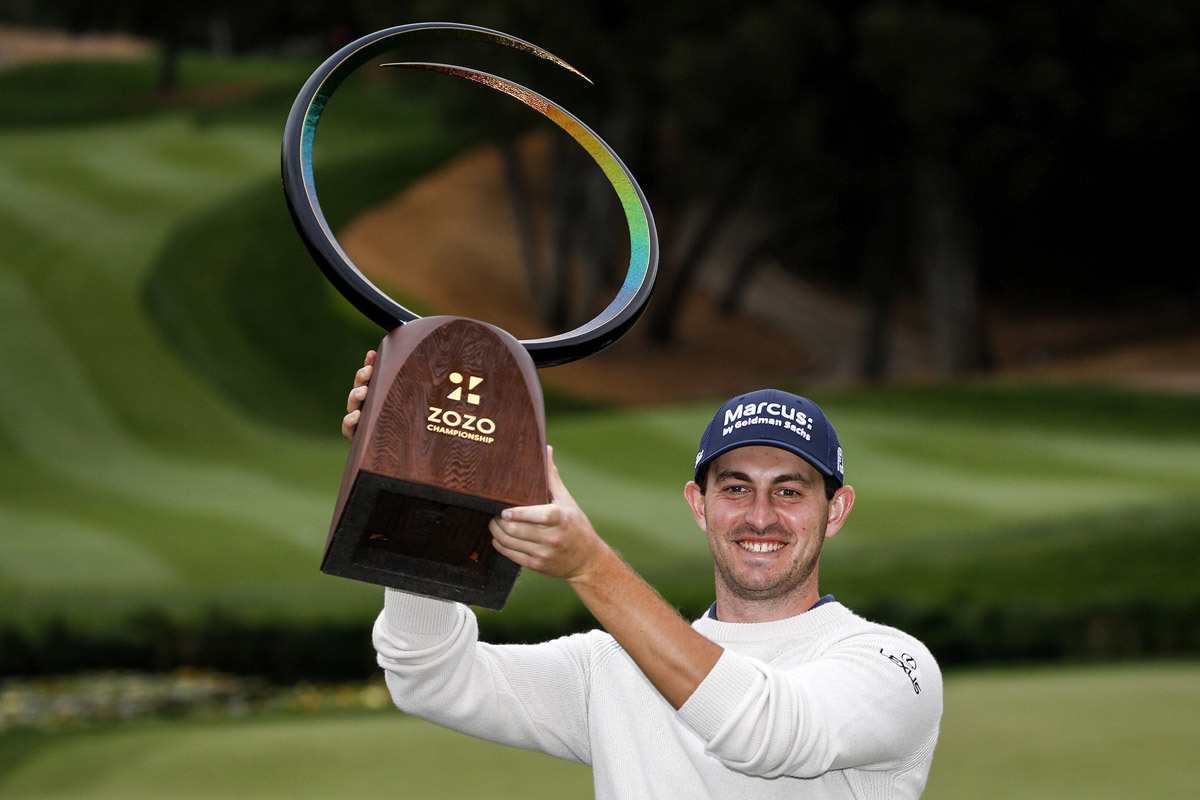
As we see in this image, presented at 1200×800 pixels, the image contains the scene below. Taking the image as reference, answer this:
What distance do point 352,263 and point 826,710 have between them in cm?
143

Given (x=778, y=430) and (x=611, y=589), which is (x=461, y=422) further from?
(x=778, y=430)

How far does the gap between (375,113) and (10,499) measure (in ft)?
91.1

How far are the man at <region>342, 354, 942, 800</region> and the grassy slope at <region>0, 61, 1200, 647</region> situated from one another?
7240 millimetres

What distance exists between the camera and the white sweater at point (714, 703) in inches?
112

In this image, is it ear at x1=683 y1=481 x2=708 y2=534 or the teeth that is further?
ear at x1=683 y1=481 x2=708 y2=534

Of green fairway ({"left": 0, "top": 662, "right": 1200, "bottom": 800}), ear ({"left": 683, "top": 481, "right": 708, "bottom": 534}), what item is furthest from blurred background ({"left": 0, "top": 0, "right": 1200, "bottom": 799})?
ear ({"left": 683, "top": 481, "right": 708, "bottom": 534})

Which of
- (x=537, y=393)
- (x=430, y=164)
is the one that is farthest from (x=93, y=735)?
(x=430, y=164)

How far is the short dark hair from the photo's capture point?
3402 mm

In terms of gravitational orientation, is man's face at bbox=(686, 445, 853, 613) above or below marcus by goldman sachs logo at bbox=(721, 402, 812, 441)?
below

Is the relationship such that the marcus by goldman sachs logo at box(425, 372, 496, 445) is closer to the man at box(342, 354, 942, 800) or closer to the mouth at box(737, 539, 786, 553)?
the man at box(342, 354, 942, 800)

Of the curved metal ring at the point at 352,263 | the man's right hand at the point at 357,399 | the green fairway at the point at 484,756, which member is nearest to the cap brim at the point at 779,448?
the curved metal ring at the point at 352,263

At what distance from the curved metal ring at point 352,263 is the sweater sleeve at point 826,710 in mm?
811

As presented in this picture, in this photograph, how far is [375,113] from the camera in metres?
44.2

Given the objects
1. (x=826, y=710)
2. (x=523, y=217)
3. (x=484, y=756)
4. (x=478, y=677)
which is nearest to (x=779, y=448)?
(x=826, y=710)
